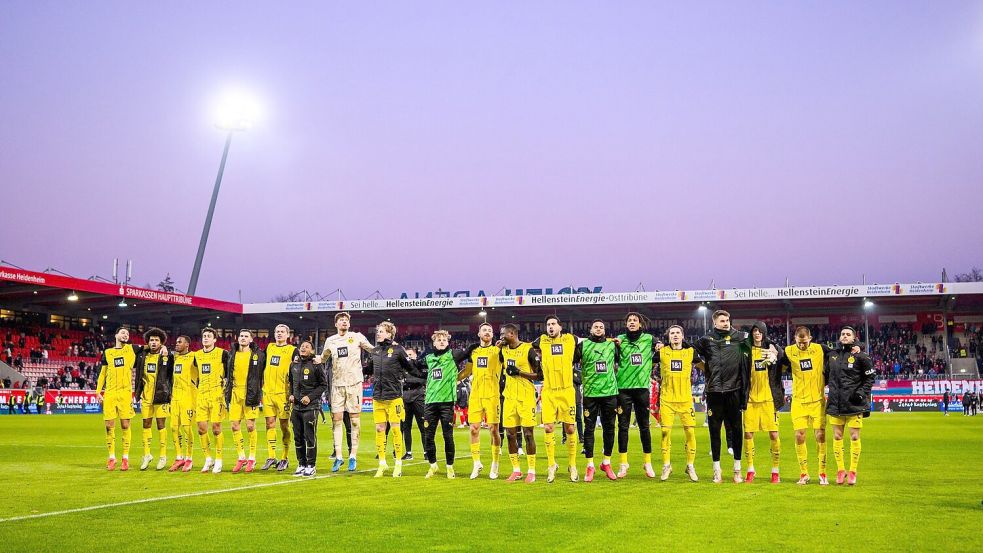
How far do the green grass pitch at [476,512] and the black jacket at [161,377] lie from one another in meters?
1.26

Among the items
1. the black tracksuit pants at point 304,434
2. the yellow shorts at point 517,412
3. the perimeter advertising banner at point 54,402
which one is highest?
the yellow shorts at point 517,412

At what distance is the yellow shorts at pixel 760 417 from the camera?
1202 cm

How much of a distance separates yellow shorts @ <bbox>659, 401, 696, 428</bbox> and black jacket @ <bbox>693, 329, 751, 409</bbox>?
15.9 inches

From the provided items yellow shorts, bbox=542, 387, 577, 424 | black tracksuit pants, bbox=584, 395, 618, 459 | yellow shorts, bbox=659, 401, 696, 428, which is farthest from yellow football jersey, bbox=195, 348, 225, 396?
yellow shorts, bbox=659, 401, 696, 428

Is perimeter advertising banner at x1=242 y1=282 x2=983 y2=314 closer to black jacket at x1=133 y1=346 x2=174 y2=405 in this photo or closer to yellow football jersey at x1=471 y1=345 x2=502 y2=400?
black jacket at x1=133 y1=346 x2=174 y2=405

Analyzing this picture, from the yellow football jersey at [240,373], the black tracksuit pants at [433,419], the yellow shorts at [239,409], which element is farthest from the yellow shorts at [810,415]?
the yellow football jersey at [240,373]

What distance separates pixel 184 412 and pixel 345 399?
9.04 feet

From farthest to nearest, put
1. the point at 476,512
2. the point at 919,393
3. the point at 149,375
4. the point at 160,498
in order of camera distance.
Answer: the point at 919,393 → the point at 149,375 → the point at 160,498 → the point at 476,512

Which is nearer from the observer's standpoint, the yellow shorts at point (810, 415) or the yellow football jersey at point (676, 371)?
the yellow shorts at point (810, 415)

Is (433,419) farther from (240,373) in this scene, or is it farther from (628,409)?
(240,373)

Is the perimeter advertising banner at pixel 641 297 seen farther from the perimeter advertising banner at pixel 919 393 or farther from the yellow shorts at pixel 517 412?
the yellow shorts at pixel 517 412

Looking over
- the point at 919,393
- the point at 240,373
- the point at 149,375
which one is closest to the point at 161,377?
the point at 149,375

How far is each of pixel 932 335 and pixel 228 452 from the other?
54.5 m

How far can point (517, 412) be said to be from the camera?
1238 cm
